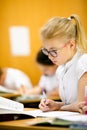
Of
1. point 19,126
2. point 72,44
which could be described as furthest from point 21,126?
point 72,44

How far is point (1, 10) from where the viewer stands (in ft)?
18.4

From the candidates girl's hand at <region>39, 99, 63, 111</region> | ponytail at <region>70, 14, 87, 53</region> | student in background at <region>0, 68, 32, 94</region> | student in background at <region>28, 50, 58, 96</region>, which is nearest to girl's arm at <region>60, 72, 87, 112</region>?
girl's hand at <region>39, 99, 63, 111</region>

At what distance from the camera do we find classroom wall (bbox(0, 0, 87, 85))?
17.9 feet

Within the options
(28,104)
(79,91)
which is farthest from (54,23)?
(28,104)

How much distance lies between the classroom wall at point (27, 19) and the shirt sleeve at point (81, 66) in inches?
123

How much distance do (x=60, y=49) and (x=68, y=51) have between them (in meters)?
0.07

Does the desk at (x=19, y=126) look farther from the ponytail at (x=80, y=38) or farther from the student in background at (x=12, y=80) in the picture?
the student in background at (x=12, y=80)

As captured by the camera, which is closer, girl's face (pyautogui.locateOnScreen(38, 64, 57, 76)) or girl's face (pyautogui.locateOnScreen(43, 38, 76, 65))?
girl's face (pyautogui.locateOnScreen(43, 38, 76, 65))

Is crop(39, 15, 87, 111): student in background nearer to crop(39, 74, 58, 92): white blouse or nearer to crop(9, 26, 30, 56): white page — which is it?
crop(39, 74, 58, 92): white blouse

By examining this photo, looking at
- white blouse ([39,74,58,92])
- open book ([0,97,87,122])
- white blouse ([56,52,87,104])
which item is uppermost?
white blouse ([39,74,58,92])

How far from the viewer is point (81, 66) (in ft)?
7.38

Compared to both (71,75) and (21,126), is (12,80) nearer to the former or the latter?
(71,75)

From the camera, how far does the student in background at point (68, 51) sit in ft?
7.43

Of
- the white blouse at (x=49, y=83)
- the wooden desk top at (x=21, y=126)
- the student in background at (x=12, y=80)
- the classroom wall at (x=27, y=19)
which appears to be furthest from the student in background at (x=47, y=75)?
the wooden desk top at (x=21, y=126)
